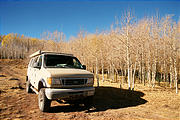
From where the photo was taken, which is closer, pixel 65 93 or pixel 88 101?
pixel 65 93

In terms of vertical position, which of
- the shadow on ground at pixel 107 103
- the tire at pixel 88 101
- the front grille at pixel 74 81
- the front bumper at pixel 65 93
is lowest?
the shadow on ground at pixel 107 103

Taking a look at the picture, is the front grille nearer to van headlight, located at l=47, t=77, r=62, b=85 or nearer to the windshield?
van headlight, located at l=47, t=77, r=62, b=85

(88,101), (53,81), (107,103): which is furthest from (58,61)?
(107,103)

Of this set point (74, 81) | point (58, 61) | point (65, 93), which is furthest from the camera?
point (58, 61)

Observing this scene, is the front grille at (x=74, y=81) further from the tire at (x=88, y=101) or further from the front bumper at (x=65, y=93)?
the tire at (x=88, y=101)

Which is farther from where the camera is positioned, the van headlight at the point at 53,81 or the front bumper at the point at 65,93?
the van headlight at the point at 53,81

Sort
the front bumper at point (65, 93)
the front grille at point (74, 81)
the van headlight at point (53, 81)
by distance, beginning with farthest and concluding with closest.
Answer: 1. the front grille at point (74, 81)
2. the van headlight at point (53, 81)
3. the front bumper at point (65, 93)

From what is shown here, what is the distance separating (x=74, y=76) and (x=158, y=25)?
11644 mm

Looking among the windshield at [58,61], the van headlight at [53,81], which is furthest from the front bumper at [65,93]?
the windshield at [58,61]

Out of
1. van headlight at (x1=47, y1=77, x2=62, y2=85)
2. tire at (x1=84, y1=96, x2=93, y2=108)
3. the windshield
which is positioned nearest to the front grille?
van headlight at (x1=47, y1=77, x2=62, y2=85)

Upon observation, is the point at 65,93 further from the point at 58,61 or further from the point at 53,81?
the point at 58,61

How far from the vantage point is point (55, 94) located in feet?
12.3

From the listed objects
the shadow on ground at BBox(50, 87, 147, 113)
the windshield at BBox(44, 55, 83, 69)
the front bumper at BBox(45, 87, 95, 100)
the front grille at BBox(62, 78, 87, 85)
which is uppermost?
the windshield at BBox(44, 55, 83, 69)

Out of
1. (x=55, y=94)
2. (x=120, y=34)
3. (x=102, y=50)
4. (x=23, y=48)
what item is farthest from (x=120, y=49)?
(x=23, y=48)
